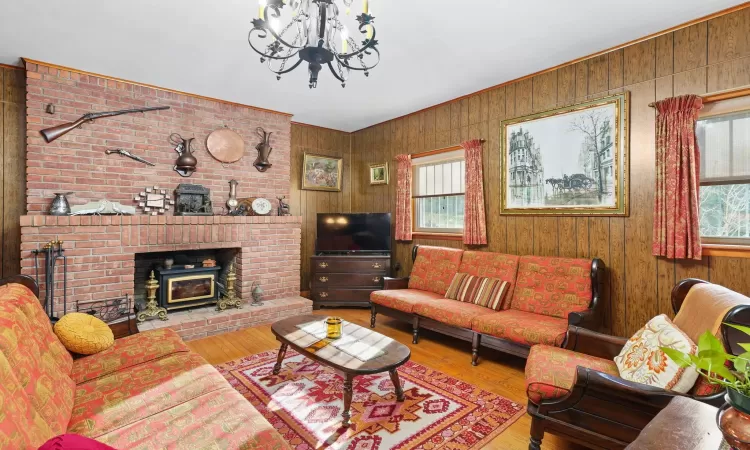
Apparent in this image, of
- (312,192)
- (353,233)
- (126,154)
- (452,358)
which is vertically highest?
(126,154)

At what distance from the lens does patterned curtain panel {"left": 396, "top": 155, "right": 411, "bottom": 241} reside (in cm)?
493

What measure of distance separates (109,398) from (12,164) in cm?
320

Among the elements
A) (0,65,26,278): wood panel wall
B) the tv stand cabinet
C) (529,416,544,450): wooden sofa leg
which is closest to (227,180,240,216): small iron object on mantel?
the tv stand cabinet

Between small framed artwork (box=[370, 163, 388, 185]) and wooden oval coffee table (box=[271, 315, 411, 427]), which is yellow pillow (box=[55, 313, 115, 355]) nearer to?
wooden oval coffee table (box=[271, 315, 411, 427])

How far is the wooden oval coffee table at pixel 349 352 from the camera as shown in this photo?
2.13 meters

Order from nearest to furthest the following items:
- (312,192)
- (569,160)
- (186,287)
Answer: (569,160) < (186,287) < (312,192)

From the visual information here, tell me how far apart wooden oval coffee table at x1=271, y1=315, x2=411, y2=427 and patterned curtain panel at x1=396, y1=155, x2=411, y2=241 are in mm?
2309

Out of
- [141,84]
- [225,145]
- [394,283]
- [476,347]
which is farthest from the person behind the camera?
[225,145]

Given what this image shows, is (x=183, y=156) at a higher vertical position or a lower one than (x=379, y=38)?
lower

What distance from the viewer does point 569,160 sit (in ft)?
11.1

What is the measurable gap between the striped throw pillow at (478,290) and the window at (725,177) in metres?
1.58

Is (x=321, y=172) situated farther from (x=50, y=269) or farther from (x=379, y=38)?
(x=50, y=269)

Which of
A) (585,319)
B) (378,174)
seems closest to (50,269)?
(378,174)

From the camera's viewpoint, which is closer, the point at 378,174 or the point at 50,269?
the point at 50,269
